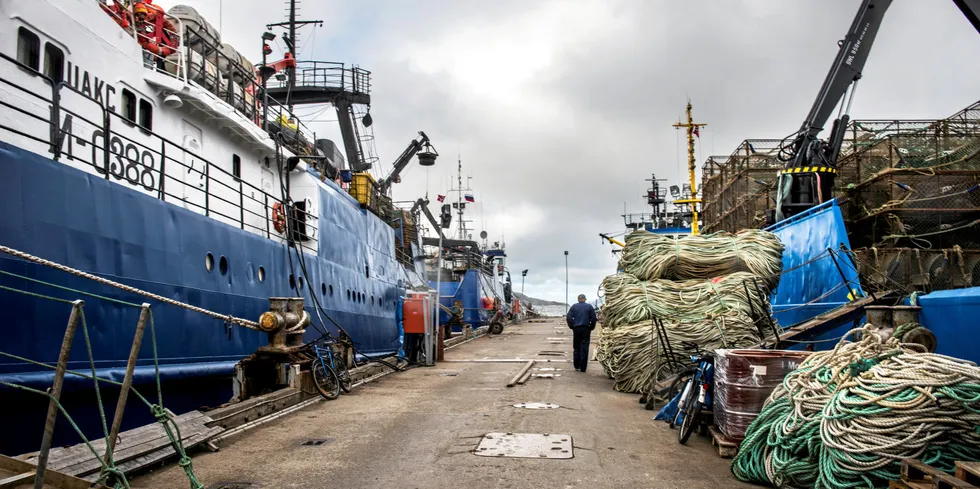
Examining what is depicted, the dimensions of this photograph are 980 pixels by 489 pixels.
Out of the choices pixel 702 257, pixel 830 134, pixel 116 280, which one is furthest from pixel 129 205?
pixel 830 134

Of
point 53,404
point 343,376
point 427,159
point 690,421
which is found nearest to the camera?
point 53,404

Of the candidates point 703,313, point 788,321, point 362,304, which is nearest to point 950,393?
point 703,313

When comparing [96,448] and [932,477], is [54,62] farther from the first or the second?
[932,477]

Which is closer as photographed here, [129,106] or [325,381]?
[129,106]

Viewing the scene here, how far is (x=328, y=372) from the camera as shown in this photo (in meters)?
9.02

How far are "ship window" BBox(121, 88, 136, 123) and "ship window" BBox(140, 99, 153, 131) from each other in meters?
0.17

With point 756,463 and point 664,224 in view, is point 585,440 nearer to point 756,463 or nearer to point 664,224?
point 756,463

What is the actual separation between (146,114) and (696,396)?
814 centimetres

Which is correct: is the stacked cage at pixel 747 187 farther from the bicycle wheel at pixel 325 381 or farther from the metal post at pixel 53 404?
the metal post at pixel 53 404

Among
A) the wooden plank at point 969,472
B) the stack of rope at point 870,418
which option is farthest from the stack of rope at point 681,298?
the wooden plank at point 969,472

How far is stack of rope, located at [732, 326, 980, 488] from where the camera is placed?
11.9ft

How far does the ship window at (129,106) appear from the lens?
27.8ft

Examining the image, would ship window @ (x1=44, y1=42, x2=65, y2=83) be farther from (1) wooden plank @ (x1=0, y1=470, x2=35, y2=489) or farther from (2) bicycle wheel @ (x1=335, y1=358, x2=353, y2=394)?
(1) wooden plank @ (x1=0, y1=470, x2=35, y2=489)

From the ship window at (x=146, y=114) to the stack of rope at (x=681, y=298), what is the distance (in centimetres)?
741
